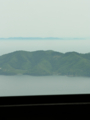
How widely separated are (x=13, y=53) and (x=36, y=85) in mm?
287

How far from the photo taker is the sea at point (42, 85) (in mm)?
1214

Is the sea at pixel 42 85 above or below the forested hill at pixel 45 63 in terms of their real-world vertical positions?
below

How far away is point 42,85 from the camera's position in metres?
1.24

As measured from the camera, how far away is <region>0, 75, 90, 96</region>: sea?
3.98ft
